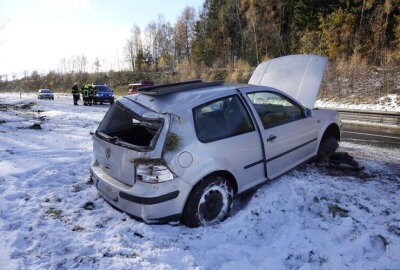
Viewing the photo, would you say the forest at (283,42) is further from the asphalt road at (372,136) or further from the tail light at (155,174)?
the tail light at (155,174)

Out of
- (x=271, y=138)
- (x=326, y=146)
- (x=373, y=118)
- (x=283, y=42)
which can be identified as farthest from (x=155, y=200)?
(x=283, y=42)

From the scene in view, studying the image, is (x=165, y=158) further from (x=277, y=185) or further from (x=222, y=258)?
(x=277, y=185)

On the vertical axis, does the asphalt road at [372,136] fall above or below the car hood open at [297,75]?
below

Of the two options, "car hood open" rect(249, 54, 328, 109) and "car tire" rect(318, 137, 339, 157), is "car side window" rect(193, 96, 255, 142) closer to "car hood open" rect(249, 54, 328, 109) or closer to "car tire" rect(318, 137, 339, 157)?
"car tire" rect(318, 137, 339, 157)

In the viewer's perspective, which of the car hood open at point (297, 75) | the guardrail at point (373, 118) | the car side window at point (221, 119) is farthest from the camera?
the guardrail at point (373, 118)

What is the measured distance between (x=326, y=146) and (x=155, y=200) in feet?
11.3

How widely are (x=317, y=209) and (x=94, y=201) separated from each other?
115 inches

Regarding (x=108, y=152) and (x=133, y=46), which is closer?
(x=108, y=152)

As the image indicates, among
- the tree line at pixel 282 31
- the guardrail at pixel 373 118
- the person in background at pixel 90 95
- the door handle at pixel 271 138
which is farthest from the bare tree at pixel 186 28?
the door handle at pixel 271 138

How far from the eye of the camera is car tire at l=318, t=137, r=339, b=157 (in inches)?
192

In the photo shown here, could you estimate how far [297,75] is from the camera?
5793mm

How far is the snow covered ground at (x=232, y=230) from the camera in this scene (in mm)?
2572

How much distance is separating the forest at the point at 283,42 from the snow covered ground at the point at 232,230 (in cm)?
1585

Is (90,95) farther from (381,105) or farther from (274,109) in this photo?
(274,109)
